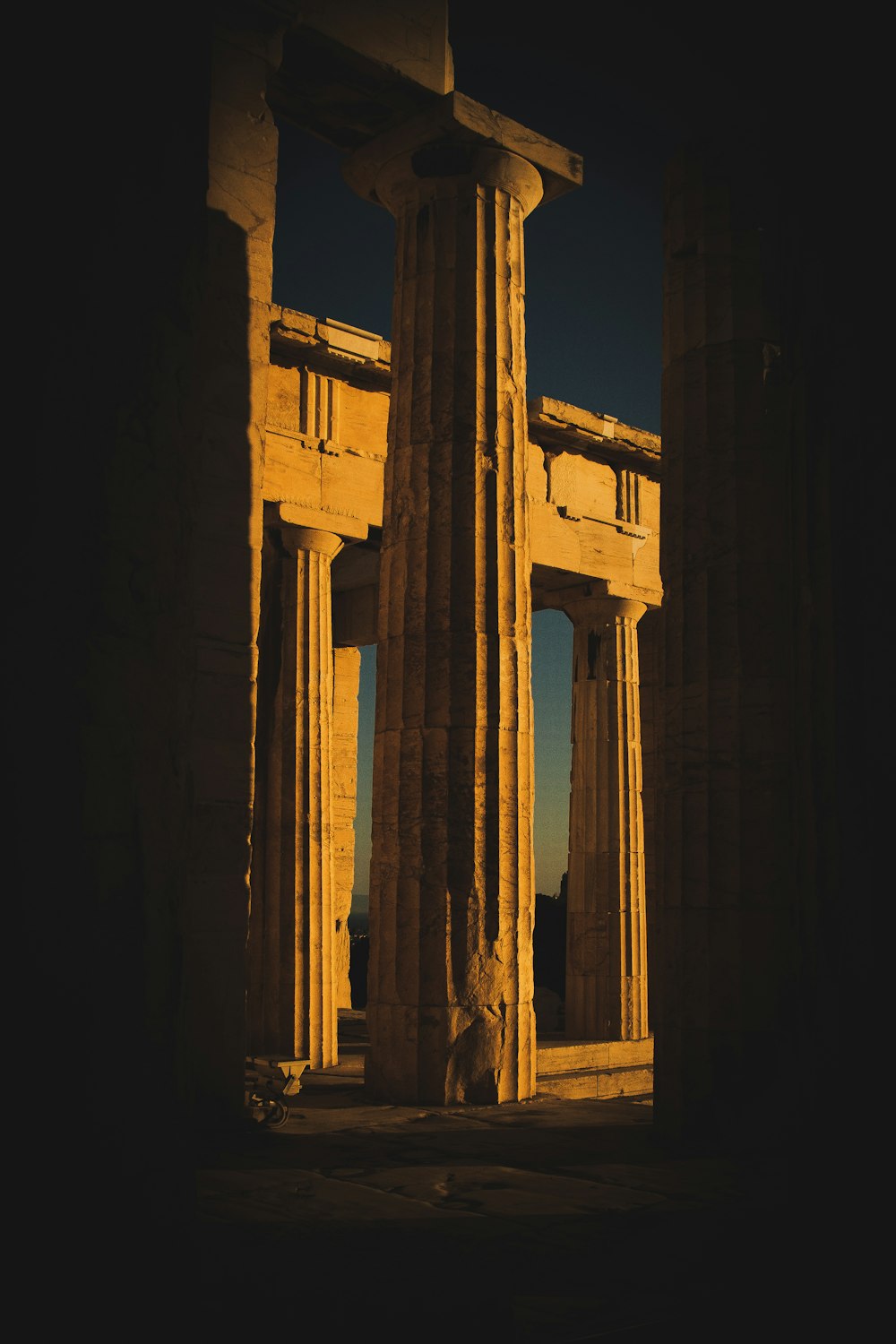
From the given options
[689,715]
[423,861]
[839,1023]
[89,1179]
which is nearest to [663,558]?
[689,715]

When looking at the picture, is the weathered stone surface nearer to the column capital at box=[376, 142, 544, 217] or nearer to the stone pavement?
the column capital at box=[376, 142, 544, 217]

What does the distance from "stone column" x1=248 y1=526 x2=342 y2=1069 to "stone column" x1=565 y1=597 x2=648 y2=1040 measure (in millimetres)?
6194

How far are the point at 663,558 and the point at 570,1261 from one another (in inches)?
259

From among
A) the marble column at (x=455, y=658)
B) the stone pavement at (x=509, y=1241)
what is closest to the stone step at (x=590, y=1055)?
the marble column at (x=455, y=658)

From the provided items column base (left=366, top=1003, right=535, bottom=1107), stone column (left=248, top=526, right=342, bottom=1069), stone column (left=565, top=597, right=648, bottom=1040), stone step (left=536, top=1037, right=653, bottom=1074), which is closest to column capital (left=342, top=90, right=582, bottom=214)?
stone column (left=248, top=526, right=342, bottom=1069)

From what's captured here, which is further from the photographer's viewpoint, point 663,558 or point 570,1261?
point 663,558

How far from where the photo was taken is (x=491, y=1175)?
8.82m

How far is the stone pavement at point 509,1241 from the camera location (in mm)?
5035

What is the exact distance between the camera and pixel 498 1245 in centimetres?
673

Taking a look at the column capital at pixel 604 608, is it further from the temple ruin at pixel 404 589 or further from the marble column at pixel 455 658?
the marble column at pixel 455 658

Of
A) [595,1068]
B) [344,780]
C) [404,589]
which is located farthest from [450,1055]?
[344,780]

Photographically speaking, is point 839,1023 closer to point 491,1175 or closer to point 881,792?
point 881,792

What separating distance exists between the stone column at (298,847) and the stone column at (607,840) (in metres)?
6.19

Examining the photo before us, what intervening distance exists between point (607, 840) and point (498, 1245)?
16927 mm
